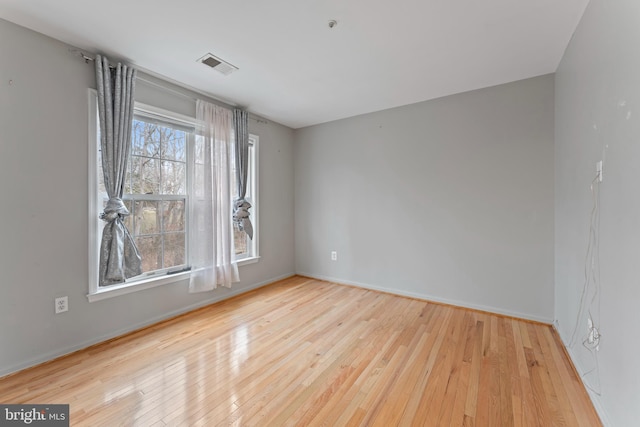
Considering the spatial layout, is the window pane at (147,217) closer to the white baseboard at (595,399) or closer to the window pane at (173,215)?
the window pane at (173,215)

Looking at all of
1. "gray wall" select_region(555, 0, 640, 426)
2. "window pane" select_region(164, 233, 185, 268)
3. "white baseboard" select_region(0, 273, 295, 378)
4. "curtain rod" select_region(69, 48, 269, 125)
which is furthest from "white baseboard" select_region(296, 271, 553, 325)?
"curtain rod" select_region(69, 48, 269, 125)

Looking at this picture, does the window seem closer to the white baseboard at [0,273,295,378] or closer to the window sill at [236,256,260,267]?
the white baseboard at [0,273,295,378]

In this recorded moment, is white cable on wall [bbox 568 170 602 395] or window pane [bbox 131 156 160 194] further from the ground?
window pane [bbox 131 156 160 194]

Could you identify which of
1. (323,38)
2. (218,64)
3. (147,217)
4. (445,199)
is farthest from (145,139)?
(445,199)

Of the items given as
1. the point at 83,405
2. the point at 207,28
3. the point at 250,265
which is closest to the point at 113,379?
the point at 83,405

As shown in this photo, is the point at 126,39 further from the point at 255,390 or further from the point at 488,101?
the point at 488,101

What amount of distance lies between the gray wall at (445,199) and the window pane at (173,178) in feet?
6.20

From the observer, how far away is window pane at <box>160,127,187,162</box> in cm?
269

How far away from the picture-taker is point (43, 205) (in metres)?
1.91

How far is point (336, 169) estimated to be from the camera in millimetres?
3902

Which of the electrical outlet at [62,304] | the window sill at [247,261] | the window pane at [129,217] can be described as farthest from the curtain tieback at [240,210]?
the electrical outlet at [62,304]

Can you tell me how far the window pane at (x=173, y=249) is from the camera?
2.74 m

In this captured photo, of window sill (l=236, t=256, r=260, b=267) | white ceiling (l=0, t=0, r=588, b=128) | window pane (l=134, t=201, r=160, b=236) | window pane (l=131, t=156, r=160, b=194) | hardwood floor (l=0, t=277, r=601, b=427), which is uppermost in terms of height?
white ceiling (l=0, t=0, r=588, b=128)

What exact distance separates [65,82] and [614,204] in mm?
3704
